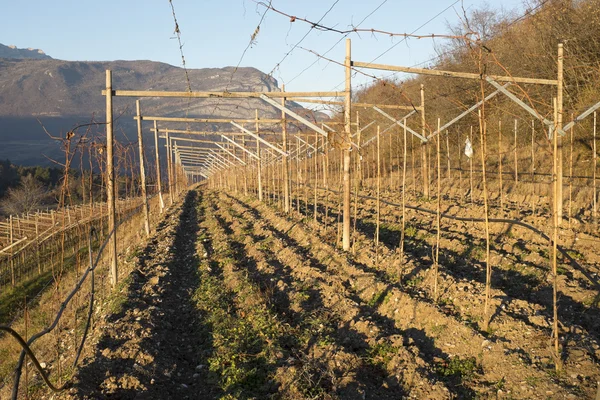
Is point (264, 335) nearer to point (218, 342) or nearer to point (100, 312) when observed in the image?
point (218, 342)

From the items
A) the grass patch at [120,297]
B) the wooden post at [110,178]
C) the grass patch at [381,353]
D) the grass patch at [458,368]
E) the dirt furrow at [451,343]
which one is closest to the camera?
the dirt furrow at [451,343]

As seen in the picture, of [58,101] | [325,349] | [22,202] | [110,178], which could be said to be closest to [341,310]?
[325,349]

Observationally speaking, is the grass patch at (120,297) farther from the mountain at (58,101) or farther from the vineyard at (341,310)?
the mountain at (58,101)

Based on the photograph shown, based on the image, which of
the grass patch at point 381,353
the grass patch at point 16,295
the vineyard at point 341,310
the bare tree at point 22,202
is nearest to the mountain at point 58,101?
the bare tree at point 22,202

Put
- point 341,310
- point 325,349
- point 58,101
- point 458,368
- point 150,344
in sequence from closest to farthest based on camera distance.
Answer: point 458,368, point 325,349, point 150,344, point 341,310, point 58,101

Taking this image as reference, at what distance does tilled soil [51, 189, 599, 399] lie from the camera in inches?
184

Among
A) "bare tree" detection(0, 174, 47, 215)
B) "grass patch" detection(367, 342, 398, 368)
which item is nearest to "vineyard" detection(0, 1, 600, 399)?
"grass patch" detection(367, 342, 398, 368)

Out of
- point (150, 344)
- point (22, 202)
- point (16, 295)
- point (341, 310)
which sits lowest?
point (16, 295)

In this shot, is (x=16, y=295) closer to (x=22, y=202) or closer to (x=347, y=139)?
(x=347, y=139)

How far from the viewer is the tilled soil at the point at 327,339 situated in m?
4.68

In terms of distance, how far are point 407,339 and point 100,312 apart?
15.5 feet

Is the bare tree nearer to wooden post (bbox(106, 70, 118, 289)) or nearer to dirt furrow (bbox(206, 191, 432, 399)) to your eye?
wooden post (bbox(106, 70, 118, 289))

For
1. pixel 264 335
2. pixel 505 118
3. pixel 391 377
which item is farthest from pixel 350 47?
pixel 505 118

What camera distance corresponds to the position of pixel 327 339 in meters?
5.82
